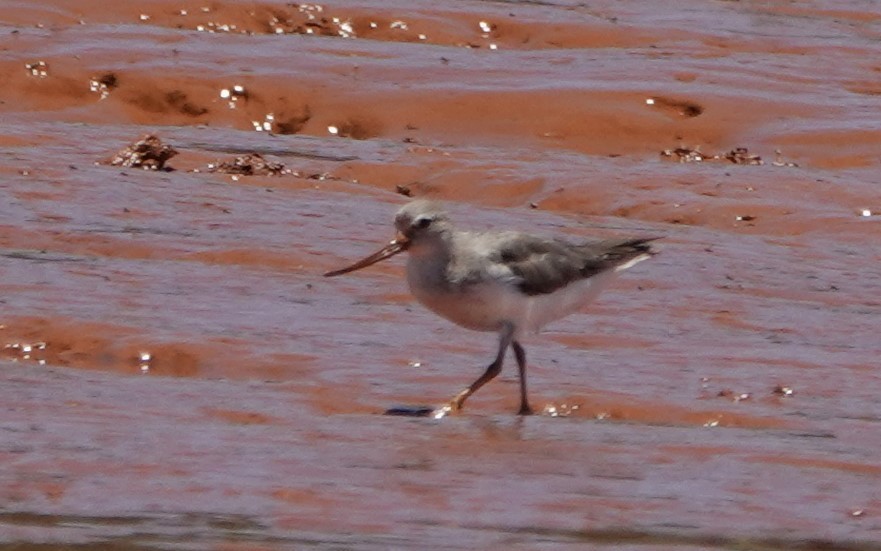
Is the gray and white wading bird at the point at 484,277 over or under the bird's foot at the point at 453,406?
over

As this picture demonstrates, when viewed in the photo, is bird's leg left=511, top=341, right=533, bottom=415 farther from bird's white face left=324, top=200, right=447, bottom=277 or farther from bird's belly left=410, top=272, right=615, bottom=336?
bird's white face left=324, top=200, right=447, bottom=277

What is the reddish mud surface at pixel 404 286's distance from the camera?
664cm

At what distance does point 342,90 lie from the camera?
16312 mm

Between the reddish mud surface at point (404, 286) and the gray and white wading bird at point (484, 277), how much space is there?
321 mm

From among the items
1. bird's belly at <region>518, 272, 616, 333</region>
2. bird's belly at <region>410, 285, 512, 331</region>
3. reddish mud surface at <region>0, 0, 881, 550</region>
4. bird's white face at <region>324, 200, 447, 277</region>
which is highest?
bird's white face at <region>324, 200, 447, 277</region>

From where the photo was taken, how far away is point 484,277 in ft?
27.2

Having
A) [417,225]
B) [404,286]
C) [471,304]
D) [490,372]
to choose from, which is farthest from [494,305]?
[404,286]

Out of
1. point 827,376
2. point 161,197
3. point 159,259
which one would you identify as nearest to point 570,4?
point 161,197

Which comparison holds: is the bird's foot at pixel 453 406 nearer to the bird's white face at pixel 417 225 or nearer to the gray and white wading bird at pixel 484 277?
the gray and white wading bird at pixel 484 277

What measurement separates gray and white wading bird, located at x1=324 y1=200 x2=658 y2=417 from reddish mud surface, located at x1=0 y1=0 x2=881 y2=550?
1.05ft

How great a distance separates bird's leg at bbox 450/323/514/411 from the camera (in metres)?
8.22

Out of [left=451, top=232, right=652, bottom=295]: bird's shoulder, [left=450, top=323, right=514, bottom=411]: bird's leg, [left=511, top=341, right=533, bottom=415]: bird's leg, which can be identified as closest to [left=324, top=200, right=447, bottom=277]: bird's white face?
[left=451, top=232, right=652, bottom=295]: bird's shoulder

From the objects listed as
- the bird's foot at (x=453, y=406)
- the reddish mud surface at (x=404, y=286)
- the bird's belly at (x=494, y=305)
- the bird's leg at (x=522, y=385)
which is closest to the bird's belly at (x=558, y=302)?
the bird's belly at (x=494, y=305)

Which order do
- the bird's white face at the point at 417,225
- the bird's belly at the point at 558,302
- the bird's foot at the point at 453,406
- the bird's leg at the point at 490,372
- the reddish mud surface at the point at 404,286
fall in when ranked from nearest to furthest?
the reddish mud surface at the point at 404,286 → the bird's foot at the point at 453,406 → the bird's leg at the point at 490,372 → the bird's white face at the point at 417,225 → the bird's belly at the point at 558,302
